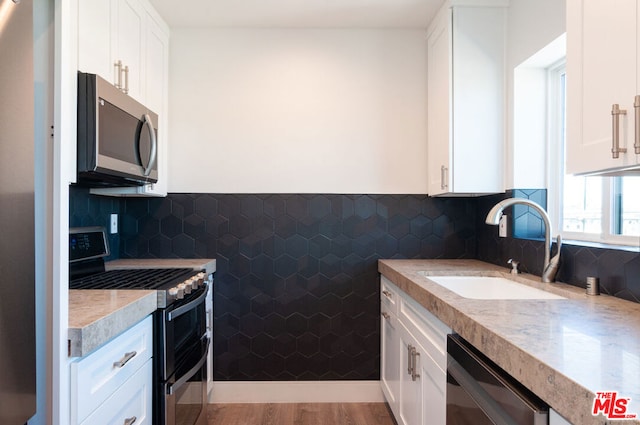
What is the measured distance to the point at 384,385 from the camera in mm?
2547

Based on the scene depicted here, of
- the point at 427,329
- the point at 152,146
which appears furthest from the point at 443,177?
the point at 152,146

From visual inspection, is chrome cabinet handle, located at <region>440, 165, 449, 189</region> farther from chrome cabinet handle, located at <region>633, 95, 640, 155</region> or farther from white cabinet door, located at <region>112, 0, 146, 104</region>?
white cabinet door, located at <region>112, 0, 146, 104</region>

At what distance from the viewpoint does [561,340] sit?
946mm

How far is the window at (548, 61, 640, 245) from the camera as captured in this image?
5.42 ft

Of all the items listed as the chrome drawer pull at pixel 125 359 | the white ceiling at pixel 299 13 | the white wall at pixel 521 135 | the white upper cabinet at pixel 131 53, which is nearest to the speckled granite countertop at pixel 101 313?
the chrome drawer pull at pixel 125 359

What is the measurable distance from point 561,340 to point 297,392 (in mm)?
2051

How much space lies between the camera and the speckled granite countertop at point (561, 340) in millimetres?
716

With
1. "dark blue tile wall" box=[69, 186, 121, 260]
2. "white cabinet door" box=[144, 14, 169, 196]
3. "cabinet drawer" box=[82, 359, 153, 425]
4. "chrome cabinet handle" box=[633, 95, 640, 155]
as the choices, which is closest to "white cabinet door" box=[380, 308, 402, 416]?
"cabinet drawer" box=[82, 359, 153, 425]

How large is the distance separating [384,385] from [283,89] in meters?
1.99

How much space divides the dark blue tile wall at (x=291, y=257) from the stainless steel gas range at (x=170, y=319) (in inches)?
17.2

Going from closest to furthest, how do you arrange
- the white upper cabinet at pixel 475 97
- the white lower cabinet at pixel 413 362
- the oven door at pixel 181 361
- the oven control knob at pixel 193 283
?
the white lower cabinet at pixel 413 362 → the oven door at pixel 181 361 → the oven control knob at pixel 193 283 → the white upper cabinet at pixel 475 97

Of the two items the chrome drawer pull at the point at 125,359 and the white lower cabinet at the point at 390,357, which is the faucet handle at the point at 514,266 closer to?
the white lower cabinet at the point at 390,357

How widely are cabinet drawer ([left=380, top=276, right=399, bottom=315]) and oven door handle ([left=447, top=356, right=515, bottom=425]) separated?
88 cm

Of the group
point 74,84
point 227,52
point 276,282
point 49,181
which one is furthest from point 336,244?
point 49,181
